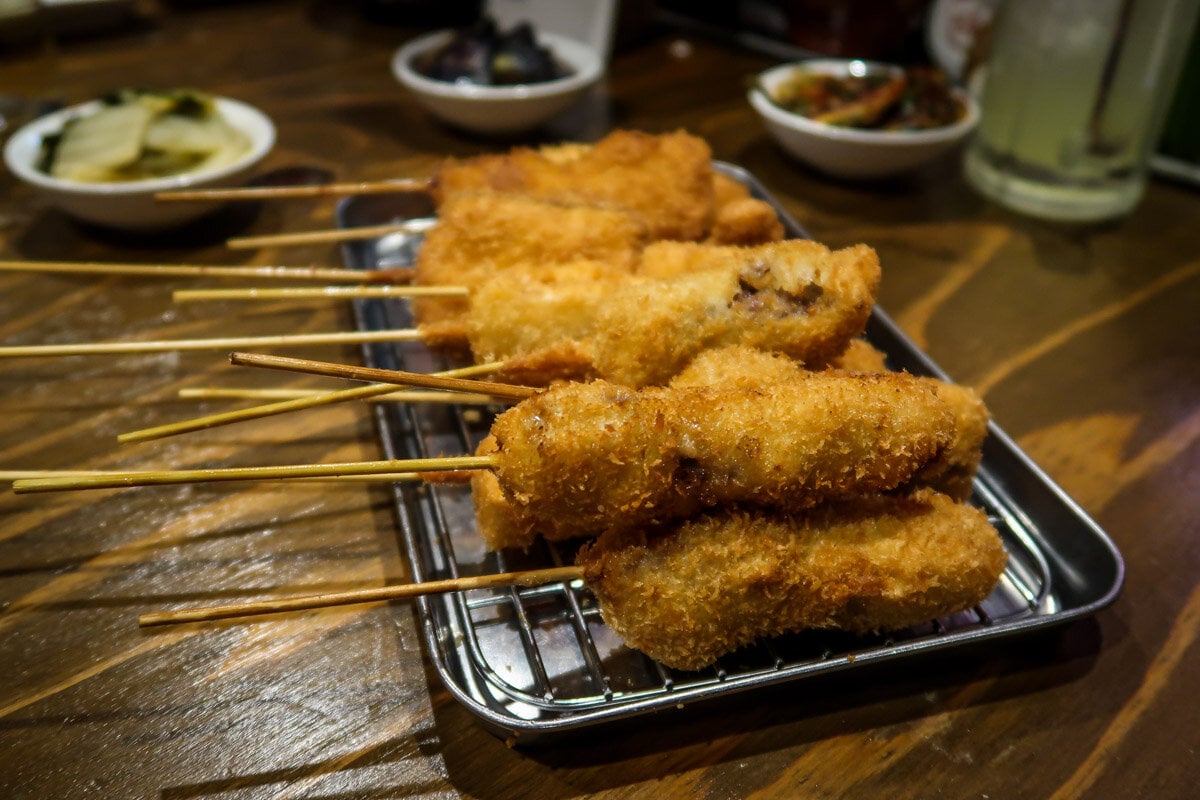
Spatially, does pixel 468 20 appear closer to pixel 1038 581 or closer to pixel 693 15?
pixel 693 15

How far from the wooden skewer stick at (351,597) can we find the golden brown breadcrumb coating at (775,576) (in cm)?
10

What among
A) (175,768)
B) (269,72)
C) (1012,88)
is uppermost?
(1012,88)

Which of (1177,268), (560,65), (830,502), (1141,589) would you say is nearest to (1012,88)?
(1177,268)

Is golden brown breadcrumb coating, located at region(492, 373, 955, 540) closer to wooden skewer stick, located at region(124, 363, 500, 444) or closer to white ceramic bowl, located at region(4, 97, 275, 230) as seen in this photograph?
wooden skewer stick, located at region(124, 363, 500, 444)

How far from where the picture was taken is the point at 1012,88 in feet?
12.0

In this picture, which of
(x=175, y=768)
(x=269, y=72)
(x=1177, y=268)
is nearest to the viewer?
(x=175, y=768)

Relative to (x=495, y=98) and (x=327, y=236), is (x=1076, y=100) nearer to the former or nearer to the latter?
(x=495, y=98)

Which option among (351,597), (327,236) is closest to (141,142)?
(327,236)

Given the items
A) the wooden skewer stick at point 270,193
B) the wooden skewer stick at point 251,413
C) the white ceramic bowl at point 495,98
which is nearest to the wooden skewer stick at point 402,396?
the wooden skewer stick at point 251,413

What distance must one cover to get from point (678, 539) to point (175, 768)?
1.10m

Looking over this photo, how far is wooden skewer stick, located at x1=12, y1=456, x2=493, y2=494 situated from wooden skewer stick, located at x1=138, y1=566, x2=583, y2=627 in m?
0.24

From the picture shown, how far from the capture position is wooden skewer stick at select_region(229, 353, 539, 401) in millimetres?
1659

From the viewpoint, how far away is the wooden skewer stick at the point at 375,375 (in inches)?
65.3

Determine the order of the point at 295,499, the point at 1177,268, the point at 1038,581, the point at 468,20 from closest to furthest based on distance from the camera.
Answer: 1. the point at 1038,581
2. the point at 295,499
3. the point at 1177,268
4. the point at 468,20
